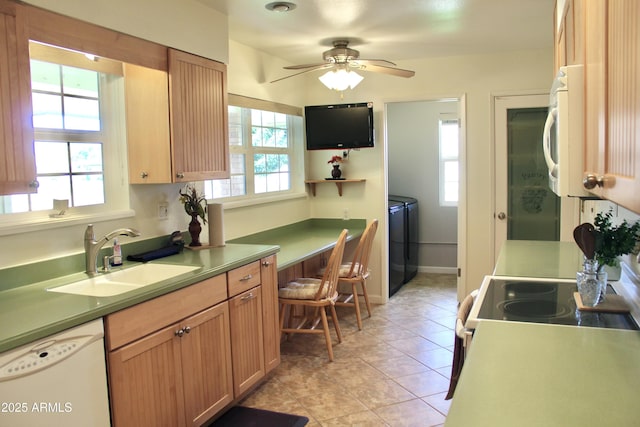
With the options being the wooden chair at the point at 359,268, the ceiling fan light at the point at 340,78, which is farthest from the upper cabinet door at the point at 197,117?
the wooden chair at the point at 359,268

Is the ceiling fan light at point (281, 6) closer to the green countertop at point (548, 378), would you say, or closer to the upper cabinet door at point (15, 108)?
the upper cabinet door at point (15, 108)

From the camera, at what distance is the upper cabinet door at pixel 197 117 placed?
2.78 meters

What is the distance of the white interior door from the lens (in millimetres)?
4496

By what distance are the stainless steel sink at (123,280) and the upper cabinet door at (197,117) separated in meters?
0.51

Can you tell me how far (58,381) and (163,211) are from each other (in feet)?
A: 4.78

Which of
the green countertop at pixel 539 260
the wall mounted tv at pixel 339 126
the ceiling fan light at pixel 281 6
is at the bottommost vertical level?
the green countertop at pixel 539 260

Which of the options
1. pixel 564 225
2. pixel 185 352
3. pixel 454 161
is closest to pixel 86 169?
pixel 185 352

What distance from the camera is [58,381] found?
5.65ft

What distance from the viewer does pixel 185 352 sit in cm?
234

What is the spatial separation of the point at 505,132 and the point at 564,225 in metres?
0.98

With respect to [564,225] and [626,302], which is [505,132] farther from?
[626,302]

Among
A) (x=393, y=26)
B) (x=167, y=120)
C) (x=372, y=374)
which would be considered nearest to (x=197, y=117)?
(x=167, y=120)

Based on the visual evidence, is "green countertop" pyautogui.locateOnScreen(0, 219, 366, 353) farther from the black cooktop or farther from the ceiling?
the ceiling

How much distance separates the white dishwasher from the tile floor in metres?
1.28
